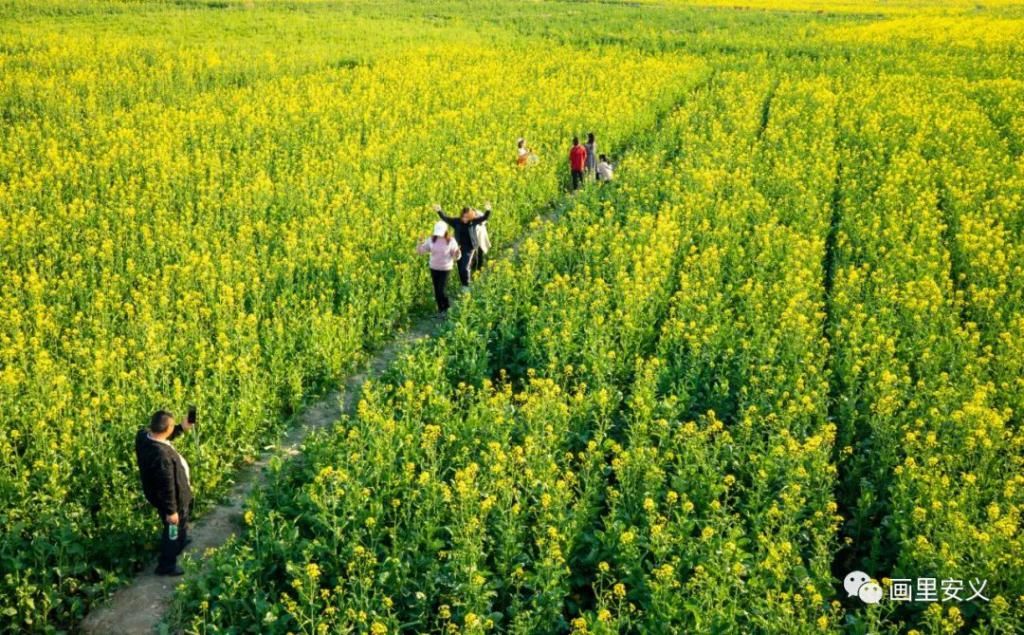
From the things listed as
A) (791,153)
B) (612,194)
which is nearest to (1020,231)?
(791,153)

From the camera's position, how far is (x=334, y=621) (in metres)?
6.02

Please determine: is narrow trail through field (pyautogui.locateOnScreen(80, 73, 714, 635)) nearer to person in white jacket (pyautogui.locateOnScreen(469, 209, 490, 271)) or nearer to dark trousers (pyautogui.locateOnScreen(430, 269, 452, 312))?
dark trousers (pyautogui.locateOnScreen(430, 269, 452, 312))

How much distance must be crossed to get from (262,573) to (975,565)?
5.71 metres

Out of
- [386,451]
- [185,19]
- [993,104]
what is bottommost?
[386,451]

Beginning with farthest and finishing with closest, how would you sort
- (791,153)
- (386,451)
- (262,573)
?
1. (791,153)
2. (386,451)
3. (262,573)

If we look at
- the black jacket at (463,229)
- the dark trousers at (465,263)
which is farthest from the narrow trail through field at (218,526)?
the black jacket at (463,229)

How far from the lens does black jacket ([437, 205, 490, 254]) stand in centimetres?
1289

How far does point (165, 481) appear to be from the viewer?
6.88 metres

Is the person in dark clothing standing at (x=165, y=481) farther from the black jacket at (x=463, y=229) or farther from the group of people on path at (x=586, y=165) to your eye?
the group of people on path at (x=586, y=165)

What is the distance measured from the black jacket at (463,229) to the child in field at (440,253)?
40 centimetres

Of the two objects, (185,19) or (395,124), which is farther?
(185,19)

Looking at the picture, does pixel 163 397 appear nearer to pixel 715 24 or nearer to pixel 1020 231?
pixel 1020 231

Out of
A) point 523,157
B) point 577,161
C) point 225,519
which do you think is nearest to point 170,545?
point 225,519

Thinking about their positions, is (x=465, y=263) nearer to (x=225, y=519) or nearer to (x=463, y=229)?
(x=463, y=229)
